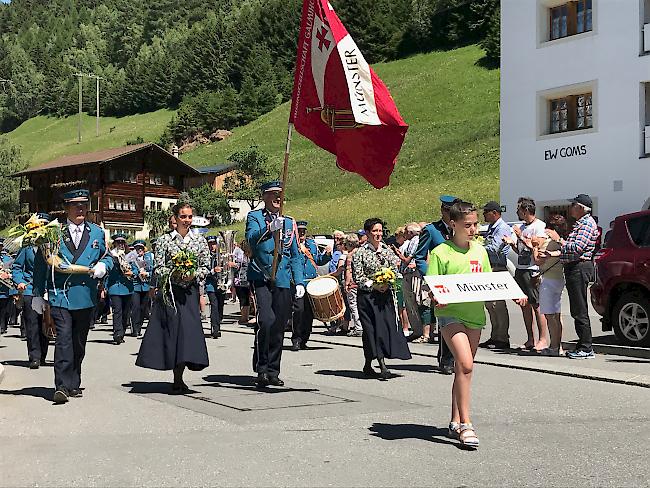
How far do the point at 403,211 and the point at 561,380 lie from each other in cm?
4694

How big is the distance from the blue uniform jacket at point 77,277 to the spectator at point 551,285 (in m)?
5.94

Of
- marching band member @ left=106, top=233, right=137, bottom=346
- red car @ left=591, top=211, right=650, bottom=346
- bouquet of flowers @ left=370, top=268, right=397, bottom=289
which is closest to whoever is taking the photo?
bouquet of flowers @ left=370, top=268, right=397, bottom=289

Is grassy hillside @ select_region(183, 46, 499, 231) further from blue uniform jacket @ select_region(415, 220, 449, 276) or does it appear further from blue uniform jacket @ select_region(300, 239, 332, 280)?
blue uniform jacket @ select_region(415, 220, 449, 276)

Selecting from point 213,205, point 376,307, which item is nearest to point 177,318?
point 376,307

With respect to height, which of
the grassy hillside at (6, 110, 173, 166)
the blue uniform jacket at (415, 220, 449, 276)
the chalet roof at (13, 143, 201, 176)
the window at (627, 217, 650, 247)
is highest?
the grassy hillside at (6, 110, 173, 166)

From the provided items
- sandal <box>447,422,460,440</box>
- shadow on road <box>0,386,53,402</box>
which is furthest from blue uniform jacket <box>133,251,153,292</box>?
sandal <box>447,422,460,440</box>

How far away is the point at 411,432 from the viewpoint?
7.59 metres

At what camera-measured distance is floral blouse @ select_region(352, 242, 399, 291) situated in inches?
436

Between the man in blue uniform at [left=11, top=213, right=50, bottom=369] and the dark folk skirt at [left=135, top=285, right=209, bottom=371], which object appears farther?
the man in blue uniform at [left=11, top=213, right=50, bottom=369]

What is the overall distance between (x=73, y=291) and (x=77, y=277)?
0.15 m

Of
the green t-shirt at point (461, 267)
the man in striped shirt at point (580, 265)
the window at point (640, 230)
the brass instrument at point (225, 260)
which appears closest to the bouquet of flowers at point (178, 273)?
the green t-shirt at point (461, 267)

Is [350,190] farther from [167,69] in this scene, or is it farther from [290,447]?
[167,69]

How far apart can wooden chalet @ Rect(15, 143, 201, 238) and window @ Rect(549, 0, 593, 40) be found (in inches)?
2142

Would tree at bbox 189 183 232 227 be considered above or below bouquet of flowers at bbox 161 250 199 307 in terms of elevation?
above
